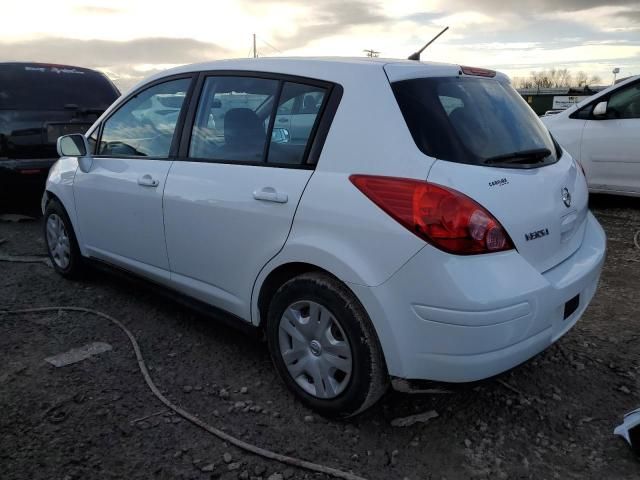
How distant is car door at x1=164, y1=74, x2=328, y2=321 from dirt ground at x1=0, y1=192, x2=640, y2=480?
45 centimetres

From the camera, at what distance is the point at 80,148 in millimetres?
4035

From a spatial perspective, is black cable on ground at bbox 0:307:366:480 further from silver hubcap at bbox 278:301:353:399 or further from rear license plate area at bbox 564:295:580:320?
rear license plate area at bbox 564:295:580:320

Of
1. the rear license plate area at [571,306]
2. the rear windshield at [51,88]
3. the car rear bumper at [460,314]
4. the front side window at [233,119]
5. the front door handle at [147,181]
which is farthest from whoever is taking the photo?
the rear windshield at [51,88]

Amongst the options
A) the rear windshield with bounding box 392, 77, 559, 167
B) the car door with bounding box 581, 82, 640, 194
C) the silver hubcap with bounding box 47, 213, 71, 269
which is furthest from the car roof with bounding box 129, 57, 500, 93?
the car door with bounding box 581, 82, 640, 194

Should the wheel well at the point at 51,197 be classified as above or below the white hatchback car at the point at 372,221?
below

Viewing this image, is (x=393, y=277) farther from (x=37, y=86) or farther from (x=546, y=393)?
(x=37, y=86)

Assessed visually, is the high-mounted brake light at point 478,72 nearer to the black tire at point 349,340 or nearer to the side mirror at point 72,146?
the black tire at point 349,340

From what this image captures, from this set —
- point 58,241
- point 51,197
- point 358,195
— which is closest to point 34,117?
point 51,197

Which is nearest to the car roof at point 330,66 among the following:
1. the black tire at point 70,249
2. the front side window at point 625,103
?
the black tire at point 70,249

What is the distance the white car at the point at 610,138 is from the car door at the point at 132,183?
5021 millimetres

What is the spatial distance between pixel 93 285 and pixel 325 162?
2816mm

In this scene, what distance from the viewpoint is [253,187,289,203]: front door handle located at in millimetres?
2609

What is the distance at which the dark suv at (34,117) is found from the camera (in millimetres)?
6312

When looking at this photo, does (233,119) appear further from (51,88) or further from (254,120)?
(51,88)
